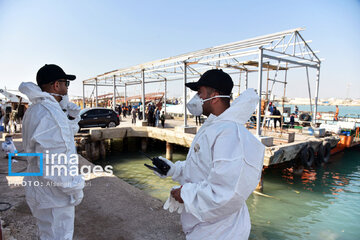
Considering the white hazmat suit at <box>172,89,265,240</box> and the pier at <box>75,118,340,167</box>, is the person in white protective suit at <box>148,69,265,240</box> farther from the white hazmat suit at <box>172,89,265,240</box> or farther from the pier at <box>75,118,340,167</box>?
the pier at <box>75,118,340,167</box>

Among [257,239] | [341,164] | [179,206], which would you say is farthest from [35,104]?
[341,164]

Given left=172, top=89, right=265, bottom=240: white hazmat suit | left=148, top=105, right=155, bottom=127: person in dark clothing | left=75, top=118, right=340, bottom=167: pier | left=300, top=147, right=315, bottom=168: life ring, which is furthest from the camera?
left=148, top=105, right=155, bottom=127: person in dark clothing

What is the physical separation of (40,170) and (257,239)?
5.21m

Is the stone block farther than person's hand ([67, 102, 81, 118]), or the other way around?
the stone block

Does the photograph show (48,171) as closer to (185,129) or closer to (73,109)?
(73,109)

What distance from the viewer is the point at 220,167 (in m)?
1.34

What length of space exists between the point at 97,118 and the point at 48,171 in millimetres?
13448

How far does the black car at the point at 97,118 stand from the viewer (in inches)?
556

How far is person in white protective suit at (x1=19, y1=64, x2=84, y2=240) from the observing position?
1.86 m

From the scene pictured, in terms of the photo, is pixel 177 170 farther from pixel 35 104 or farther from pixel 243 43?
pixel 243 43

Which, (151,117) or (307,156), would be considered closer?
(307,156)

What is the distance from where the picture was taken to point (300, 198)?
8023mm

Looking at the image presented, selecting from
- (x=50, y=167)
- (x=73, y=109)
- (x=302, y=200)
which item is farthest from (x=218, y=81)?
(x=302, y=200)

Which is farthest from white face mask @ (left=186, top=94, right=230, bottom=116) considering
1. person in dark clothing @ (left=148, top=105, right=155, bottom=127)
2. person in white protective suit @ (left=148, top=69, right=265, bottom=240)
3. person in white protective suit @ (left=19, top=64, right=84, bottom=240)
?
person in dark clothing @ (left=148, top=105, right=155, bottom=127)
